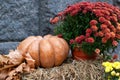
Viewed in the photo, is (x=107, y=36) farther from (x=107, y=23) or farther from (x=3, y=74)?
(x=3, y=74)

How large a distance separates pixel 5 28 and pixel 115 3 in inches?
48.3

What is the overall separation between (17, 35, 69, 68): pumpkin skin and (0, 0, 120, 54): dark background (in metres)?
0.55

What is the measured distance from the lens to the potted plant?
2.87m

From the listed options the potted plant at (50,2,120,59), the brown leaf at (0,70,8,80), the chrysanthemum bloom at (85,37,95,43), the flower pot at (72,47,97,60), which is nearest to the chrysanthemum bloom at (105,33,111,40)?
the potted plant at (50,2,120,59)

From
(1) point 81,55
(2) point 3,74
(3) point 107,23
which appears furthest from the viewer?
(1) point 81,55

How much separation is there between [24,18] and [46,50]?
2.38 feet

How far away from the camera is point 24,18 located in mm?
3502

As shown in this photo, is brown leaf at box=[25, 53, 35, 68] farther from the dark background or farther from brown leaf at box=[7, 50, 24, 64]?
the dark background

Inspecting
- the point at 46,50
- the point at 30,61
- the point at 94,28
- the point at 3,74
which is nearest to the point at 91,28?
the point at 94,28

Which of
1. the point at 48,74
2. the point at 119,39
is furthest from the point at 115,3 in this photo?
the point at 48,74

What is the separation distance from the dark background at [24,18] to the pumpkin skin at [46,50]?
0.55 metres

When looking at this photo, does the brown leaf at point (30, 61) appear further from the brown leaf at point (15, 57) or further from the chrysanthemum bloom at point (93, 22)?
the chrysanthemum bloom at point (93, 22)

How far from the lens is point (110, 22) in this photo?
2.93 meters

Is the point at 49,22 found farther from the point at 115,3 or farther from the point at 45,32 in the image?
the point at 115,3
